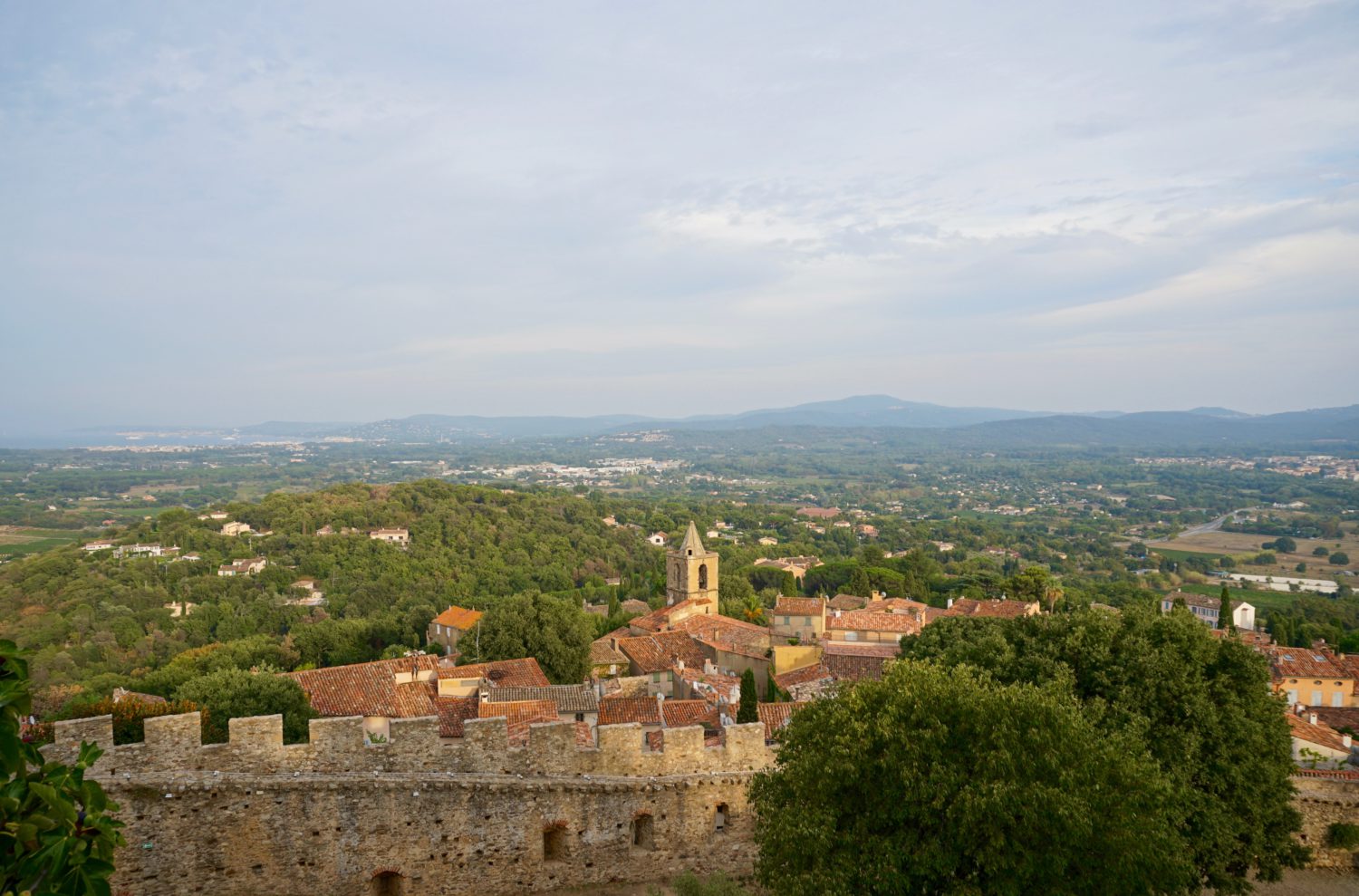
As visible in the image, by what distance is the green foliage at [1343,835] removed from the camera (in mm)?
15930

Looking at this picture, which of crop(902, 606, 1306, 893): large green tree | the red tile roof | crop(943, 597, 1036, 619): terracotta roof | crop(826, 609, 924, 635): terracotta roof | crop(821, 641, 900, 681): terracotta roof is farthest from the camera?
the red tile roof

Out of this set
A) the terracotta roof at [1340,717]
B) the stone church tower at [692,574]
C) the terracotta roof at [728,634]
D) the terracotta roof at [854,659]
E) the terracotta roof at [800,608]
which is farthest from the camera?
the stone church tower at [692,574]

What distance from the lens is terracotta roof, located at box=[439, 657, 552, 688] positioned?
2402cm

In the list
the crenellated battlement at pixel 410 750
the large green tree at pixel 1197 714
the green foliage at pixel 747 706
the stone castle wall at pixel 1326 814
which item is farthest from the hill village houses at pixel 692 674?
the large green tree at pixel 1197 714

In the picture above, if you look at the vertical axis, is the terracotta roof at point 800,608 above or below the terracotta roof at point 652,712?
below

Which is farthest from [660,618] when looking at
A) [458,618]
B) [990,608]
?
[990,608]

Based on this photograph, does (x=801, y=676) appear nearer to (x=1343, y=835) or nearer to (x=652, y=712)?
Answer: (x=652, y=712)

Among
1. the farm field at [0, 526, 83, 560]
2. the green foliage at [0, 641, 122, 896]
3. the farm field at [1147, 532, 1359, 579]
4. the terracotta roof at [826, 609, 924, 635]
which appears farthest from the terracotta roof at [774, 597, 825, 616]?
the farm field at [1147, 532, 1359, 579]

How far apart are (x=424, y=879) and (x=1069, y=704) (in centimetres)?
970

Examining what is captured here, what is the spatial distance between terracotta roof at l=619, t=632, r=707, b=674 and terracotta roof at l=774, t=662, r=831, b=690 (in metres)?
3.76

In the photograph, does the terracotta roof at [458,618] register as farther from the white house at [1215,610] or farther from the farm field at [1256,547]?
the farm field at [1256,547]

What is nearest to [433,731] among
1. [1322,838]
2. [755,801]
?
[755,801]

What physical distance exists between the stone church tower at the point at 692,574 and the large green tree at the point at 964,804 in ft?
117

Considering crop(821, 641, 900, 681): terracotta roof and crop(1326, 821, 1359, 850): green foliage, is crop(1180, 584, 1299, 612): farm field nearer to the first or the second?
crop(821, 641, 900, 681): terracotta roof
